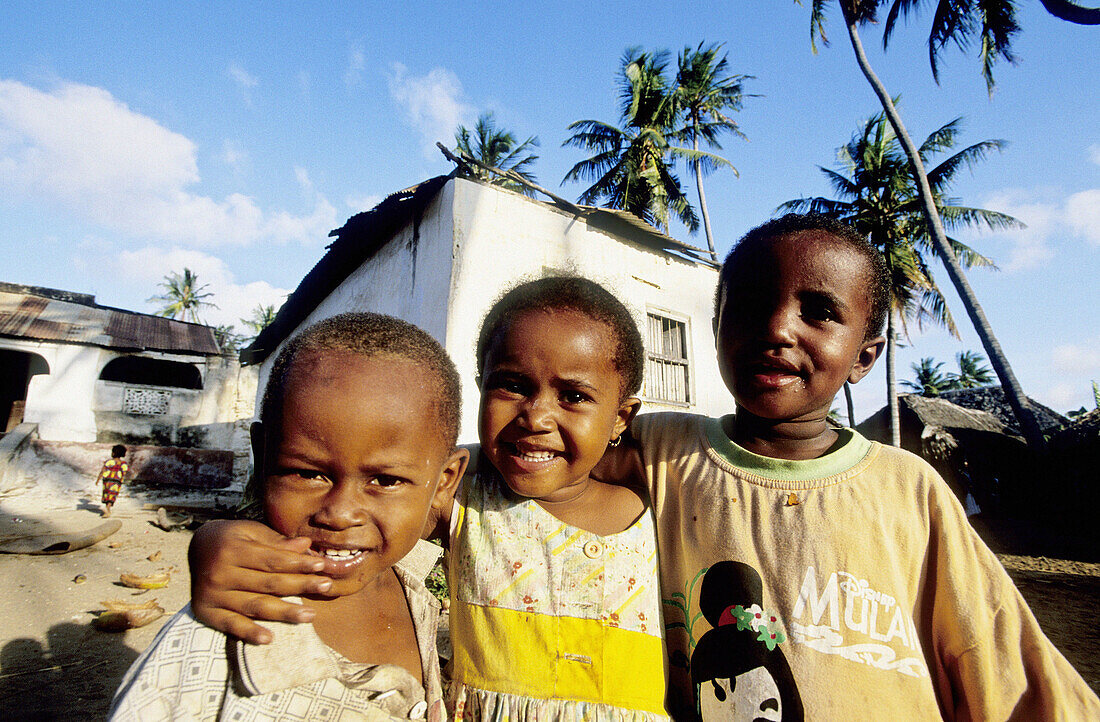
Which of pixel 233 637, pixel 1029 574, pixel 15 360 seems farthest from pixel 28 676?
pixel 15 360

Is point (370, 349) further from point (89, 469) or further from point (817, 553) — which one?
point (89, 469)

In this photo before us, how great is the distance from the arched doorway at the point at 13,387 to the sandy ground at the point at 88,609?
39.0ft

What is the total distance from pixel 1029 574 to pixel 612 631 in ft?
36.3

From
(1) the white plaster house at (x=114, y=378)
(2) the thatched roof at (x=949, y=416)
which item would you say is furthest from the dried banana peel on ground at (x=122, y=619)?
(2) the thatched roof at (x=949, y=416)

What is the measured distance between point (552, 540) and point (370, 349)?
0.61 metres

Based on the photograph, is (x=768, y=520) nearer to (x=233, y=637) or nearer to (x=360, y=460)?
(x=360, y=460)

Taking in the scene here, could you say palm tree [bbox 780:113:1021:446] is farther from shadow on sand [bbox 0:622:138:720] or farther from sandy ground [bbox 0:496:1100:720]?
shadow on sand [bbox 0:622:138:720]

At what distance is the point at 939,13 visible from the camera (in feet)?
33.6

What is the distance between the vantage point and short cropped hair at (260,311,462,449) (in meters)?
1.01

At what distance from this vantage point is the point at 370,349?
1.02 m

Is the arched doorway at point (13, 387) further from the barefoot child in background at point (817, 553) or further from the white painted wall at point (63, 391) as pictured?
the barefoot child in background at point (817, 553)

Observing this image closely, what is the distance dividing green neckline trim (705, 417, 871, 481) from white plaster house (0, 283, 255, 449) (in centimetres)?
1809

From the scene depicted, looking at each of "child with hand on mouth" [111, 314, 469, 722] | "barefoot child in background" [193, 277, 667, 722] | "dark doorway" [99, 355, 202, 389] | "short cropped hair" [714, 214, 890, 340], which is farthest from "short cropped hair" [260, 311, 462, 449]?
"dark doorway" [99, 355, 202, 389]

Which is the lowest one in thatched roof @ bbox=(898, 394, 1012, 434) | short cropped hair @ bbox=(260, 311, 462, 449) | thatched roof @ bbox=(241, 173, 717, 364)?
short cropped hair @ bbox=(260, 311, 462, 449)
